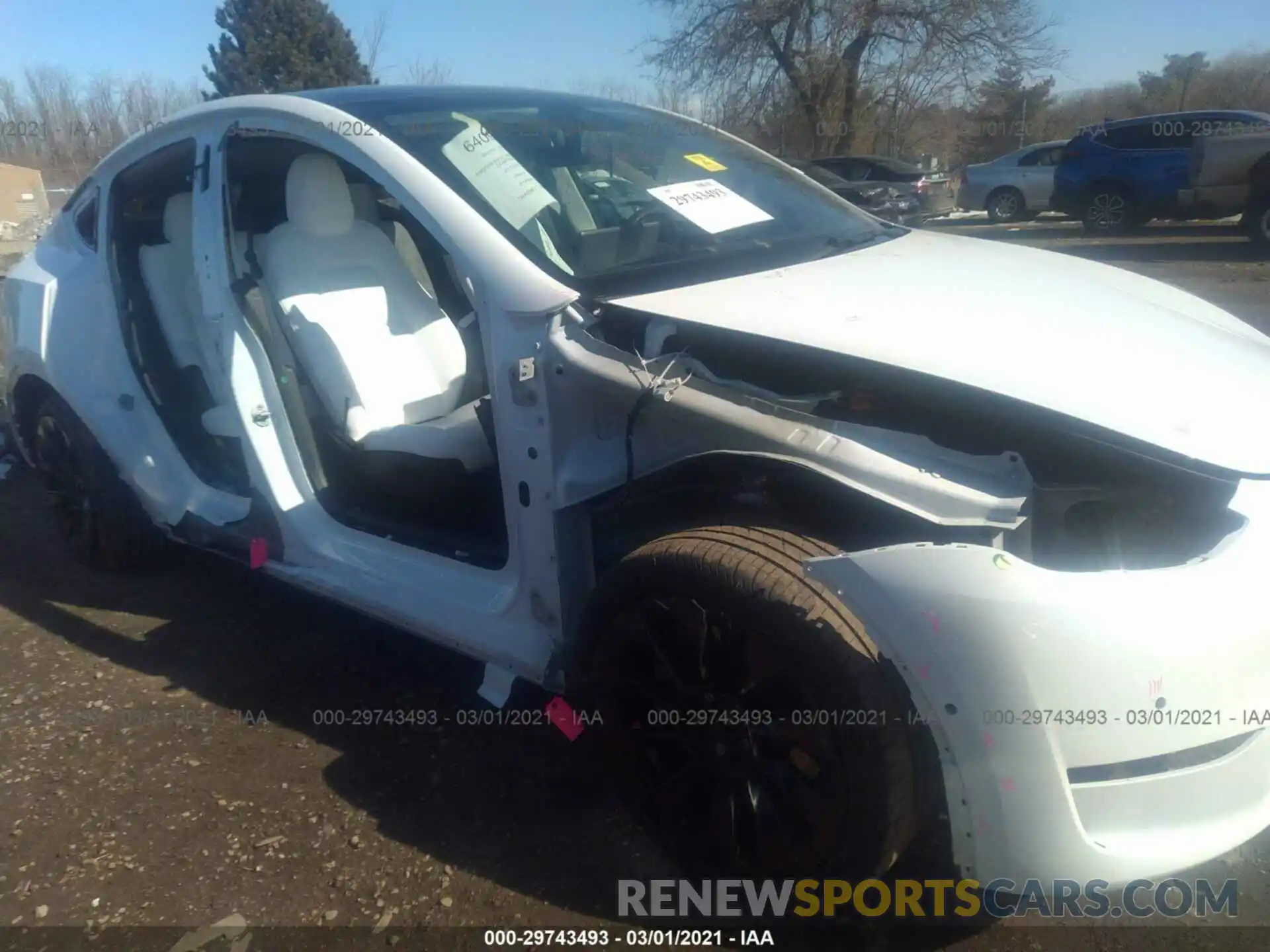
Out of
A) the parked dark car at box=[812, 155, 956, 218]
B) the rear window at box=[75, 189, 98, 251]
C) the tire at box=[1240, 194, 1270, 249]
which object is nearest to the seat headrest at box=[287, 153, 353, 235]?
the rear window at box=[75, 189, 98, 251]

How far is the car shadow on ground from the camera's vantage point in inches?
87.5

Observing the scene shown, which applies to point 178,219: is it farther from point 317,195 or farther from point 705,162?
point 705,162

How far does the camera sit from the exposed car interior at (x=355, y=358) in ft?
9.36

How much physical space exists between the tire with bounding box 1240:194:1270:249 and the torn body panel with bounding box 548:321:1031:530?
11276 mm

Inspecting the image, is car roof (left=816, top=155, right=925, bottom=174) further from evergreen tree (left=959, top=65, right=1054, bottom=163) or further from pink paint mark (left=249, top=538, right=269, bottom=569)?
pink paint mark (left=249, top=538, right=269, bottom=569)

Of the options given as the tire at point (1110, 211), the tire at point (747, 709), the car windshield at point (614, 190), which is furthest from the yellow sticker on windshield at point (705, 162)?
the tire at point (1110, 211)

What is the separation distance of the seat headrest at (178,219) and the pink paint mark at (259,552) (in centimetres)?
114

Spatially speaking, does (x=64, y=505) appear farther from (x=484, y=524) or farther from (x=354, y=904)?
(x=354, y=904)

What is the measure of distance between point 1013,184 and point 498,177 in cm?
1575

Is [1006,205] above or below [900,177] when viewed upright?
below

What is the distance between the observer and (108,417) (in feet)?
11.3

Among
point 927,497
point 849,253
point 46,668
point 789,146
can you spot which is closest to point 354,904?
point 927,497

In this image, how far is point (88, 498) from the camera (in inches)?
146
